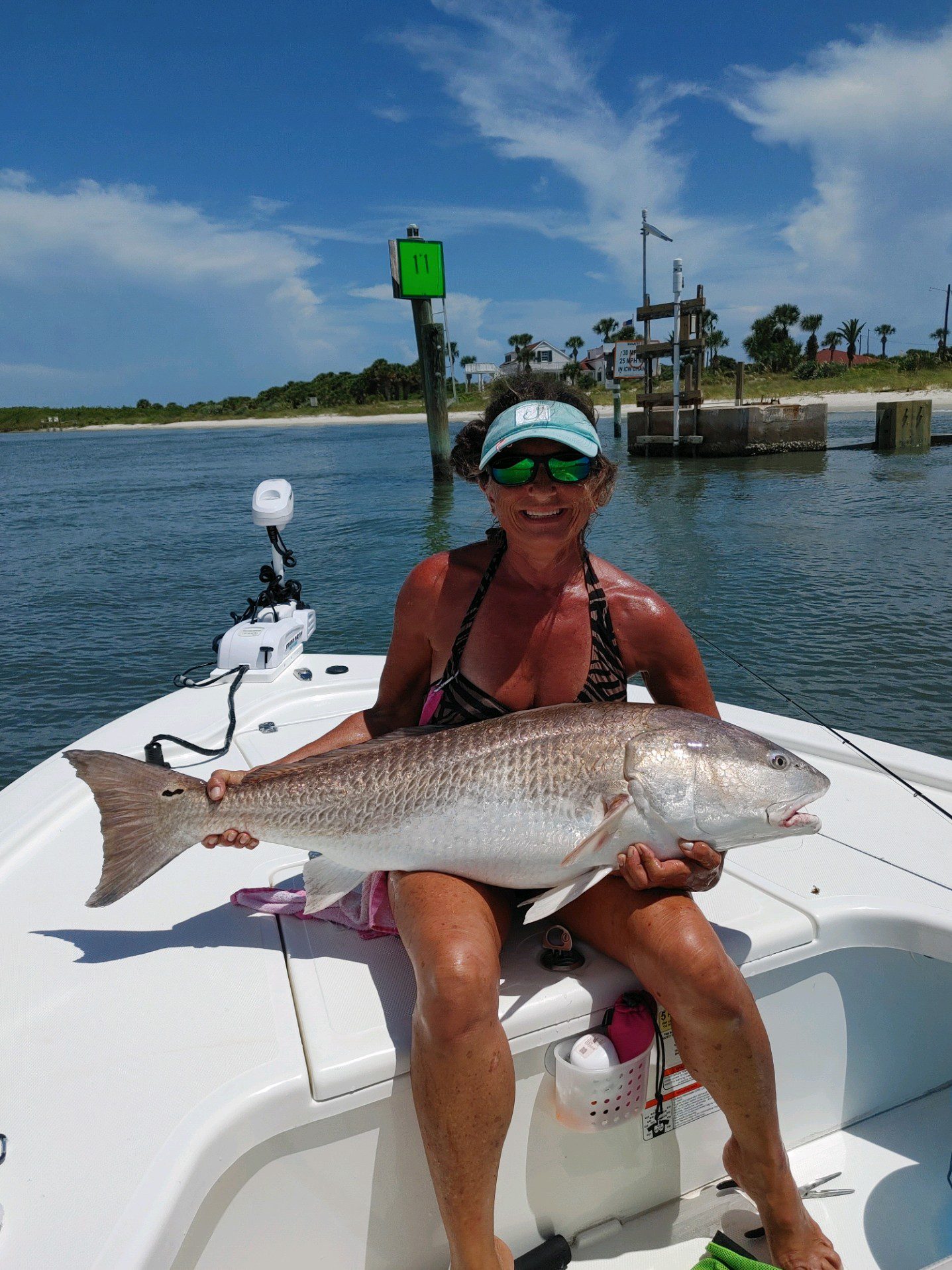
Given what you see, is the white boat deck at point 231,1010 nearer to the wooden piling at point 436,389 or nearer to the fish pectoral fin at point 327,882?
the fish pectoral fin at point 327,882

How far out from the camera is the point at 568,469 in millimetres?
2371

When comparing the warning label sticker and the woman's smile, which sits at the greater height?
the woman's smile

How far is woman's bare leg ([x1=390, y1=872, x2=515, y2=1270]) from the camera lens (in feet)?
5.76

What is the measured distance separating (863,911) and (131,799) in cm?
209

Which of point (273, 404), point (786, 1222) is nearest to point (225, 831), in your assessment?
point (786, 1222)

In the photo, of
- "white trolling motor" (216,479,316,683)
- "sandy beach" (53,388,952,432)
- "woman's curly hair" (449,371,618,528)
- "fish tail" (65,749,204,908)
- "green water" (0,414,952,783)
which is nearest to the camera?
"fish tail" (65,749,204,908)

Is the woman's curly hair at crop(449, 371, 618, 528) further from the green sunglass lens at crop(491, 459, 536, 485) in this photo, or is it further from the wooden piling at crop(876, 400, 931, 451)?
the wooden piling at crop(876, 400, 931, 451)

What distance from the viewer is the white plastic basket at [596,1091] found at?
2.00 meters

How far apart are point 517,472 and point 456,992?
4.48ft

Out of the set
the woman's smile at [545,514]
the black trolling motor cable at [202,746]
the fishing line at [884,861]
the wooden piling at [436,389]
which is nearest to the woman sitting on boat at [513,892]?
the woman's smile at [545,514]

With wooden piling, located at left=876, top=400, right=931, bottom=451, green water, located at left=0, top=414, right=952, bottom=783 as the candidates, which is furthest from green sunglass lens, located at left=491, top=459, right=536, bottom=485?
wooden piling, located at left=876, top=400, right=931, bottom=451

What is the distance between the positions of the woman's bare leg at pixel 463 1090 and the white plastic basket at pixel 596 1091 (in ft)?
0.79

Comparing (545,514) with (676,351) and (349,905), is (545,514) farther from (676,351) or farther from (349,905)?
(676,351)

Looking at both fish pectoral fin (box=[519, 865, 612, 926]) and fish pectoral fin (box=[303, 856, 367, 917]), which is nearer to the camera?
fish pectoral fin (box=[519, 865, 612, 926])
